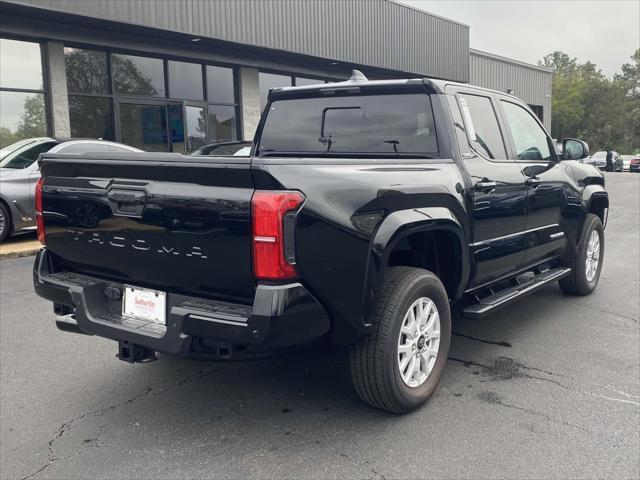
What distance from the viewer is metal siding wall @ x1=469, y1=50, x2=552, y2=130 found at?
2856 centimetres

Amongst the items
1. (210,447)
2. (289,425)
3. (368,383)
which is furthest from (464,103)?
(210,447)

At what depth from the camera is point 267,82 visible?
1792 centimetres

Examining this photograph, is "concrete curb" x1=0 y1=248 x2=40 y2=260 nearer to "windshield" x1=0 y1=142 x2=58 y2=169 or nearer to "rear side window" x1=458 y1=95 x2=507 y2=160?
"windshield" x1=0 y1=142 x2=58 y2=169

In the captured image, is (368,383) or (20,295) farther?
(20,295)

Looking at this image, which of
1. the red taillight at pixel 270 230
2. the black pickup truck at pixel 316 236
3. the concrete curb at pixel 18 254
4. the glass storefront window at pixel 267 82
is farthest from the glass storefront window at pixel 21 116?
the red taillight at pixel 270 230

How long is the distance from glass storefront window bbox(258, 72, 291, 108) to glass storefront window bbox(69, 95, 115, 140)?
4.83 meters

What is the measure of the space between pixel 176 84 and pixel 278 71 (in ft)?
11.9

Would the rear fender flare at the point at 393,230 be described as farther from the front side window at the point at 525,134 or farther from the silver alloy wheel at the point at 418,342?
the front side window at the point at 525,134

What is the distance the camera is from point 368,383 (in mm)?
3336

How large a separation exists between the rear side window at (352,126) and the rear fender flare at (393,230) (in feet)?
2.20

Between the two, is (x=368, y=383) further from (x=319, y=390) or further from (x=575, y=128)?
(x=575, y=128)

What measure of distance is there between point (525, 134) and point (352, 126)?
5.45ft

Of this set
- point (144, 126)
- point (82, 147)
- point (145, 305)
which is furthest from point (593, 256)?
point (144, 126)

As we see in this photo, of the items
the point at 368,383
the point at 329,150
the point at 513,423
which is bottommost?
the point at 513,423
